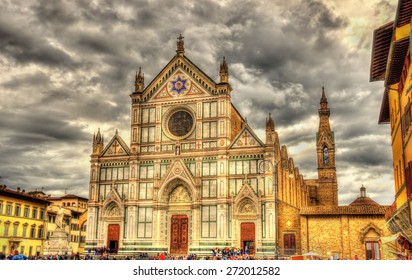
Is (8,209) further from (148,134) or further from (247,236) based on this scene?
(247,236)

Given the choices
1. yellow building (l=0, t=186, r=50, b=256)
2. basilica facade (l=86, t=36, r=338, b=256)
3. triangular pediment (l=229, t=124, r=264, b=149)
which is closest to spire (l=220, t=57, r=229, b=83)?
basilica facade (l=86, t=36, r=338, b=256)

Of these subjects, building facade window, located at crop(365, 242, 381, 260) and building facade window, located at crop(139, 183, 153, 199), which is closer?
building facade window, located at crop(365, 242, 381, 260)

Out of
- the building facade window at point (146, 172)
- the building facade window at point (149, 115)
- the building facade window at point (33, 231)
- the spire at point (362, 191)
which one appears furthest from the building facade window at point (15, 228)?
the spire at point (362, 191)

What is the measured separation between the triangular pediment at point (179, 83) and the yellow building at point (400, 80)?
24.4 meters

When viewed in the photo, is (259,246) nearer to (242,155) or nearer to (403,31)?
(242,155)

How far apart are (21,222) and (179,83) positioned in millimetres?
26685

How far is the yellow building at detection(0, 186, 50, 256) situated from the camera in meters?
56.2

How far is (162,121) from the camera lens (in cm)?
5303

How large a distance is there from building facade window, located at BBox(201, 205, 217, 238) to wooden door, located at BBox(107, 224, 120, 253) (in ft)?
31.4

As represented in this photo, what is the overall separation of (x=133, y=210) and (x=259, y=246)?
1402 cm

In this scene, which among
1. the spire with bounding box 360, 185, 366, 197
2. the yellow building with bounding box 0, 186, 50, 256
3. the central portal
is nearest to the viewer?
the central portal

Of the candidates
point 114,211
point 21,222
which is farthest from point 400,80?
point 21,222

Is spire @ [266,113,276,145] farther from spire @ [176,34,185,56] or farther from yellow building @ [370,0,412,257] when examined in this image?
yellow building @ [370,0,412,257]
